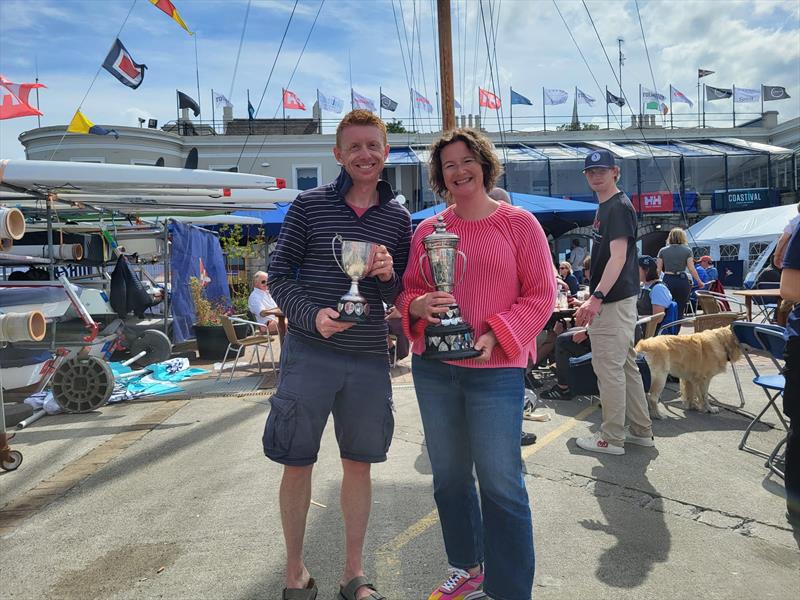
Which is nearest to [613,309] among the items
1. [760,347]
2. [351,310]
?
[760,347]

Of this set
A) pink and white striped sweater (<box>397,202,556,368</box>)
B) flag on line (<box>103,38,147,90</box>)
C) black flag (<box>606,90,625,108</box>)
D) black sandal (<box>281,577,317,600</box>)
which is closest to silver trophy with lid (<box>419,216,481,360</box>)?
pink and white striped sweater (<box>397,202,556,368</box>)

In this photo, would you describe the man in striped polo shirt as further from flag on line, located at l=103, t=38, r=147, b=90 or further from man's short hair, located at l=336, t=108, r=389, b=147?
flag on line, located at l=103, t=38, r=147, b=90

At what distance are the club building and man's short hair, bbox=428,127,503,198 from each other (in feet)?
74.7

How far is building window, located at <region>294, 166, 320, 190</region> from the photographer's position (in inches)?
1132

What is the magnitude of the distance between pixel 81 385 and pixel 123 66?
8140 millimetres

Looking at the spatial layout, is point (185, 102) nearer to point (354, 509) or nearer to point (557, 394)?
point (557, 394)

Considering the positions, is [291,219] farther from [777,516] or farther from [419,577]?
[777,516]

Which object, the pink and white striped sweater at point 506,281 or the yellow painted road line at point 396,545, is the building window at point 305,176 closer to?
the yellow painted road line at point 396,545

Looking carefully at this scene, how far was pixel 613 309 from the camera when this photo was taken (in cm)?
400

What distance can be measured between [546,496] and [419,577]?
118 cm

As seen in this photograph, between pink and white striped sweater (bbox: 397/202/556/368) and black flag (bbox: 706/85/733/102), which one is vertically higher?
black flag (bbox: 706/85/733/102)

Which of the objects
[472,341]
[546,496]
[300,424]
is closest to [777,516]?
[546,496]

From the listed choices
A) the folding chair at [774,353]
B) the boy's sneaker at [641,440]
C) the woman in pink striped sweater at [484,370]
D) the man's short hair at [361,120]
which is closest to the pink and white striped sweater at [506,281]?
the woman in pink striped sweater at [484,370]

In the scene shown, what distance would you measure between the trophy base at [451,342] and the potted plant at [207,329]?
7.51 metres
